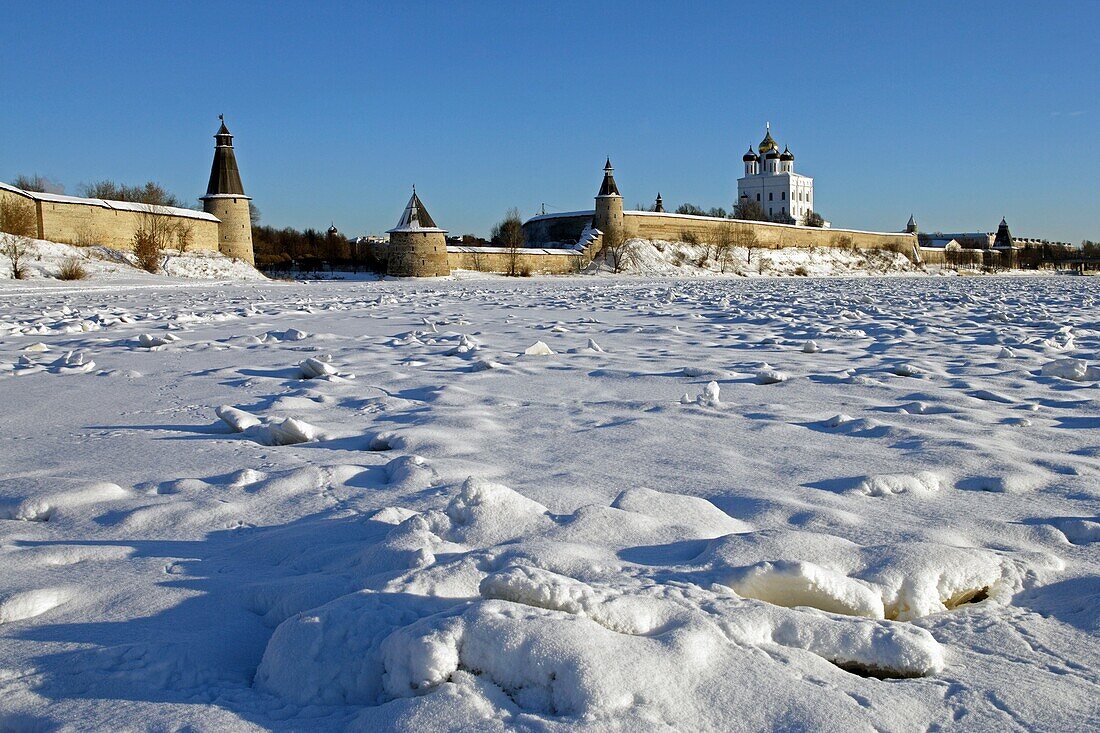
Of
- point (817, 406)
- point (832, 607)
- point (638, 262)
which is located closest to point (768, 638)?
point (832, 607)

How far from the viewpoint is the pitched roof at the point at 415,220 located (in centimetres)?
3706

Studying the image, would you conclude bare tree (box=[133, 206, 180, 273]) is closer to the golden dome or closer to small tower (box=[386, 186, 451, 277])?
small tower (box=[386, 186, 451, 277])

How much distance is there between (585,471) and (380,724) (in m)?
1.50

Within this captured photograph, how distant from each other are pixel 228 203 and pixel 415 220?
27.8 feet

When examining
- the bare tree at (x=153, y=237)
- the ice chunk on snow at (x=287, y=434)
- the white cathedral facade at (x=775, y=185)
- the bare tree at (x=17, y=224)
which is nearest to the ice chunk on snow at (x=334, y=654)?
the ice chunk on snow at (x=287, y=434)

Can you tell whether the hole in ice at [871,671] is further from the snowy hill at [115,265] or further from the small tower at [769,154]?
the small tower at [769,154]

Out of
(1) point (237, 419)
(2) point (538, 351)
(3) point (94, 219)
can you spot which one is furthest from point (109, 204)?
(1) point (237, 419)

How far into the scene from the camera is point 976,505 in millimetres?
2260

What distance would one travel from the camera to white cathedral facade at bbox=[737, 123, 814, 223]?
78438mm

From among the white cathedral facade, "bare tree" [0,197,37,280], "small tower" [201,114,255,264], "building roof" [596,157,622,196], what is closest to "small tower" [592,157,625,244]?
"building roof" [596,157,622,196]

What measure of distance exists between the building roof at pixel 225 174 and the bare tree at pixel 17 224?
28.7ft

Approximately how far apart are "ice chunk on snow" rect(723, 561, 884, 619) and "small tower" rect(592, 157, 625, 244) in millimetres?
44763

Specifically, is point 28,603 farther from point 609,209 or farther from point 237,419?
point 609,209

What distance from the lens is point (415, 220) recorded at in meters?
37.1
